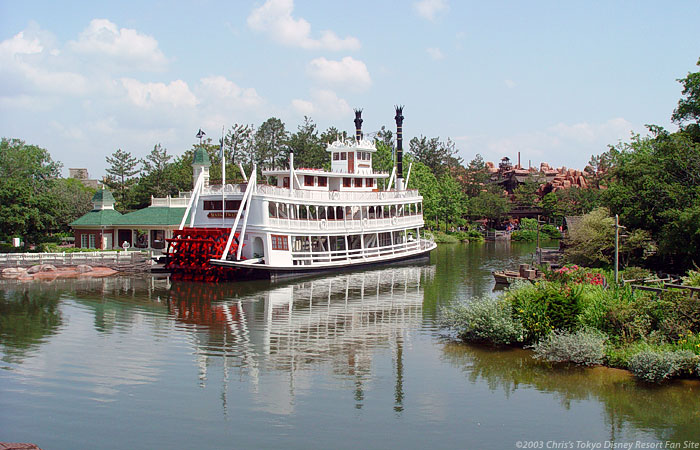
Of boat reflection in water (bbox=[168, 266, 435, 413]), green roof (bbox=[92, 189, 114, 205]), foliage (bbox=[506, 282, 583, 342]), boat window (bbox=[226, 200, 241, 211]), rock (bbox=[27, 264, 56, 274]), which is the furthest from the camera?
green roof (bbox=[92, 189, 114, 205])

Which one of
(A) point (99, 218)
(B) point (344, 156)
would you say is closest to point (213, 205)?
(B) point (344, 156)

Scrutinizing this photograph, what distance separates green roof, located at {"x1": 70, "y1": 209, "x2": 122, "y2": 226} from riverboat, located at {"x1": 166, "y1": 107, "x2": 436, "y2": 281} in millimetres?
7245

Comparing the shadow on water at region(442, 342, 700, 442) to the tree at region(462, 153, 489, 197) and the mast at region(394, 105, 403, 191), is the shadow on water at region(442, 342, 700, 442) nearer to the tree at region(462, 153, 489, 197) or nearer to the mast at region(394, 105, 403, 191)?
the mast at region(394, 105, 403, 191)

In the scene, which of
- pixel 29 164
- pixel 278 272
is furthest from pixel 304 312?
pixel 29 164

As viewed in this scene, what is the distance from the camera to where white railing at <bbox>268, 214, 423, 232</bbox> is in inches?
1430

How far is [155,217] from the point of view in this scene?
45.3m

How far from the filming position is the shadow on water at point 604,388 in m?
13.3

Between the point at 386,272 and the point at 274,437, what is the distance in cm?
2812

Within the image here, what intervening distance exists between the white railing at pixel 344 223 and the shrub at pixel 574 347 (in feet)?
66.5

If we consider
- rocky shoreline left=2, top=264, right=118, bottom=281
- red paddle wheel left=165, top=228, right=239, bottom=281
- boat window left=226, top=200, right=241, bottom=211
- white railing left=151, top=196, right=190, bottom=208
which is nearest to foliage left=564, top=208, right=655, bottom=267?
red paddle wheel left=165, top=228, right=239, bottom=281

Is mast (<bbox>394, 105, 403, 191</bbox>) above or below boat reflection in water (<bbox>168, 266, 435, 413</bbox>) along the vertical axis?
above

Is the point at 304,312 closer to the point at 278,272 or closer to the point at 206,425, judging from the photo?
the point at 278,272

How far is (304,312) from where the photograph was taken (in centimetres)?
2583

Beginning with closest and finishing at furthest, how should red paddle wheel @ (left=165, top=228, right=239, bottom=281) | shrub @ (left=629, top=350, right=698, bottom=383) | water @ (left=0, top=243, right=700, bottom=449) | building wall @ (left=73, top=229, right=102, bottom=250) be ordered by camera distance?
water @ (left=0, top=243, right=700, bottom=449) → shrub @ (left=629, top=350, right=698, bottom=383) → red paddle wheel @ (left=165, top=228, right=239, bottom=281) → building wall @ (left=73, top=229, right=102, bottom=250)
